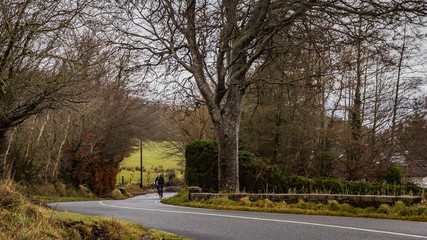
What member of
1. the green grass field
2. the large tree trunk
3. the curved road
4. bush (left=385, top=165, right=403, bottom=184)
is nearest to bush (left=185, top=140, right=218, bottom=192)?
the large tree trunk

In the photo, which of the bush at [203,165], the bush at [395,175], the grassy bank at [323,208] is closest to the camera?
the grassy bank at [323,208]

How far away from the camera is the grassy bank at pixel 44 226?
518 centimetres

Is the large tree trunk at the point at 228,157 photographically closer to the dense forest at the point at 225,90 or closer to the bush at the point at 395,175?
the dense forest at the point at 225,90

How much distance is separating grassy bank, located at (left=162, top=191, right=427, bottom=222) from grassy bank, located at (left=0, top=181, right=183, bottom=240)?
18.9 feet

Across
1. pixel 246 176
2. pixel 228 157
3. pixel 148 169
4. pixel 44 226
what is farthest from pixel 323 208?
pixel 148 169

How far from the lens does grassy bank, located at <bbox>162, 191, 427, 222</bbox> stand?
10.0 m

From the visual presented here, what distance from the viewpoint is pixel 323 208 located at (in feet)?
38.6

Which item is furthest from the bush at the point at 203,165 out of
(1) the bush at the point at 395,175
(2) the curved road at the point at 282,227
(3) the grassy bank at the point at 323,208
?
(1) the bush at the point at 395,175

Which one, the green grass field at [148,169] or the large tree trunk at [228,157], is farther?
the green grass field at [148,169]

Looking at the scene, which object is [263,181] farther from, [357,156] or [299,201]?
[357,156]

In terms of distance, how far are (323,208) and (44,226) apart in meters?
8.57

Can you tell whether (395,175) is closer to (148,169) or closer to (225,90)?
(225,90)

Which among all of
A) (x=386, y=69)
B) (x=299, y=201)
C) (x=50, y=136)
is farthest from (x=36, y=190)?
(x=386, y=69)

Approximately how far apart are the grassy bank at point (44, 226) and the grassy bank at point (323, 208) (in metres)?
5.77
